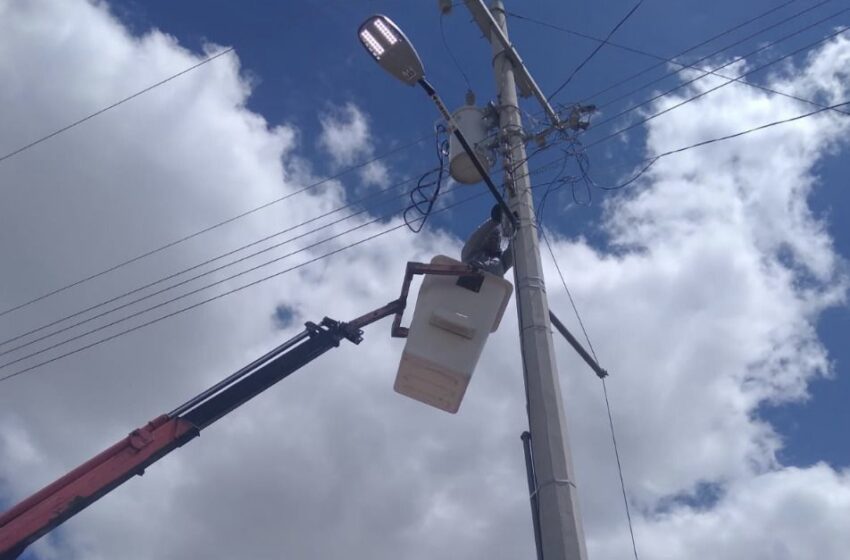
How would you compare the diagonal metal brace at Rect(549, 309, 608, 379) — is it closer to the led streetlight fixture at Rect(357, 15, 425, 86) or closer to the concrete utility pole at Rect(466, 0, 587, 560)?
the concrete utility pole at Rect(466, 0, 587, 560)

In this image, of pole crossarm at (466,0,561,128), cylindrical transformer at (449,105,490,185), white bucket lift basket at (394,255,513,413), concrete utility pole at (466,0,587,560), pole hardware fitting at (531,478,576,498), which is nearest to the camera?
concrete utility pole at (466,0,587,560)

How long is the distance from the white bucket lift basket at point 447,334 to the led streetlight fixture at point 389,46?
157 centimetres

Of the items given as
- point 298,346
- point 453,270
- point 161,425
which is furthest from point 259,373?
point 453,270

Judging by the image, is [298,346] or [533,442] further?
[298,346]

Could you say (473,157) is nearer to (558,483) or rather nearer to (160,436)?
(558,483)

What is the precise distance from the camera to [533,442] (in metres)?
4.50

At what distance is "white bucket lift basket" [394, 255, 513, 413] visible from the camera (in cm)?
539

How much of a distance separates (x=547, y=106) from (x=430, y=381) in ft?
11.0

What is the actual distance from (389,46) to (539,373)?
9.01ft

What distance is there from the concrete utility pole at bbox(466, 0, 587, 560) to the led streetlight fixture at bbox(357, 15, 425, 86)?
118cm

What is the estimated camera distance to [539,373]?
4707 millimetres

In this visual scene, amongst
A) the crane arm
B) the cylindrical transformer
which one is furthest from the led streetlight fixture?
the crane arm

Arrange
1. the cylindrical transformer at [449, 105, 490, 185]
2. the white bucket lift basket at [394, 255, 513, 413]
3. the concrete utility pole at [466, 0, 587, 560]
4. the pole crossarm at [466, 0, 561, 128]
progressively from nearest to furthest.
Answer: the concrete utility pole at [466, 0, 587, 560], the white bucket lift basket at [394, 255, 513, 413], the cylindrical transformer at [449, 105, 490, 185], the pole crossarm at [466, 0, 561, 128]

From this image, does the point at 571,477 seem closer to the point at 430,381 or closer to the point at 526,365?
the point at 526,365
